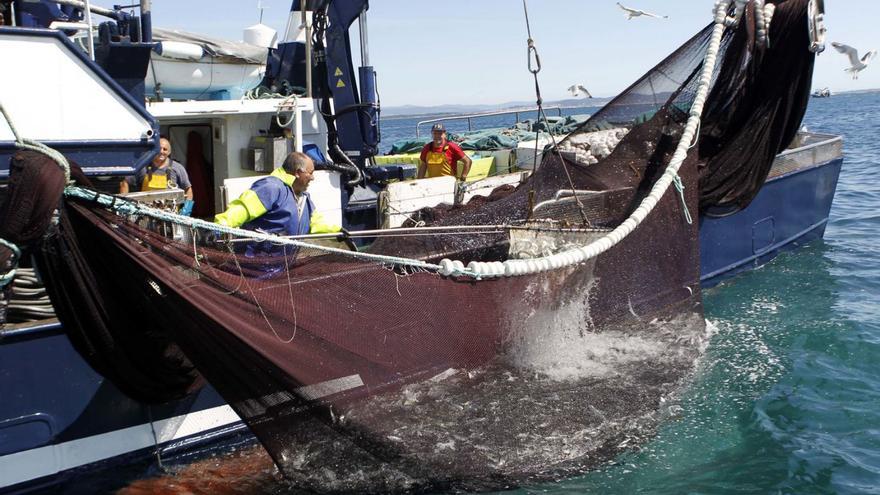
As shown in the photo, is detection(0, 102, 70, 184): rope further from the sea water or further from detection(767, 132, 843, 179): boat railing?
detection(767, 132, 843, 179): boat railing

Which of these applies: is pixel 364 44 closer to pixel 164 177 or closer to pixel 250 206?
pixel 164 177

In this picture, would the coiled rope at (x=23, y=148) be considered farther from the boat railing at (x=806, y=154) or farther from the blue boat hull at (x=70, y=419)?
the boat railing at (x=806, y=154)

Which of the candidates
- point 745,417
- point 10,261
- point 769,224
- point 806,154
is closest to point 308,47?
point 10,261

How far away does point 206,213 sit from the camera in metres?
9.02

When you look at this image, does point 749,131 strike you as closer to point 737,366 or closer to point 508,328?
point 737,366

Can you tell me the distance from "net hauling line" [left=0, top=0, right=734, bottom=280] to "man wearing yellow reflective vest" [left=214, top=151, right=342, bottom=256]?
2.01 ft

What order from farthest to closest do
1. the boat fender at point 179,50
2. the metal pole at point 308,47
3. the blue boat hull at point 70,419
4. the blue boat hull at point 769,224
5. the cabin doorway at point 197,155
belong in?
the blue boat hull at point 769,224, the cabin doorway at point 197,155, the metal pole at point 308,47, the boat fender at point 179,50, the blue boat hull at point 70,419

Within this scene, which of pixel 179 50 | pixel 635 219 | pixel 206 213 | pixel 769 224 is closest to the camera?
pixel 635 219

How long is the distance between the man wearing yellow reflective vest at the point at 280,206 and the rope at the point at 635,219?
1270mm

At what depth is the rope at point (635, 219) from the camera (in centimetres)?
497

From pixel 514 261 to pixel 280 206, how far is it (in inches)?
64.8

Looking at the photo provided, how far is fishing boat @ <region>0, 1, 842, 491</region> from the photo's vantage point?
448 cm

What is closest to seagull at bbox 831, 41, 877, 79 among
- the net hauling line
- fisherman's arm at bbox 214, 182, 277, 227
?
the net hauling line

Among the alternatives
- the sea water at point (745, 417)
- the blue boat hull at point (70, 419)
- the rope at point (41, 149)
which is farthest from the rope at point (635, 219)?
the blue boat hull at point (70, 419)
